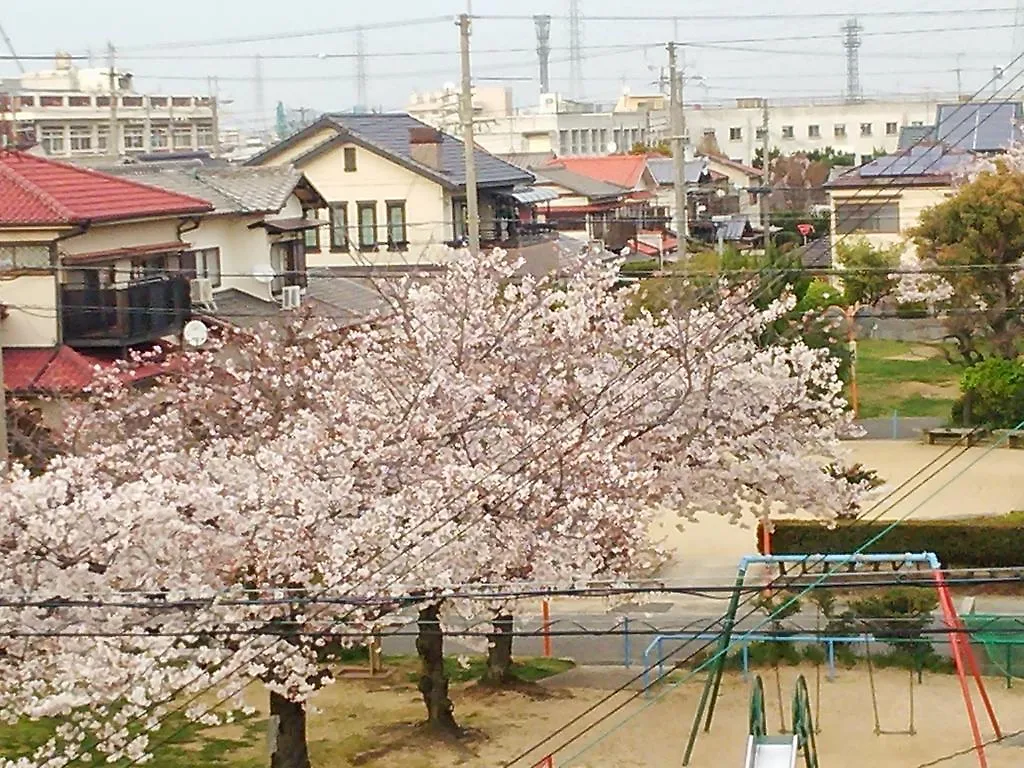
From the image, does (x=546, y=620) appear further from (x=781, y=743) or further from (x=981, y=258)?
(x=981, y=258)

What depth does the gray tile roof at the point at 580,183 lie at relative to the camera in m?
42.7

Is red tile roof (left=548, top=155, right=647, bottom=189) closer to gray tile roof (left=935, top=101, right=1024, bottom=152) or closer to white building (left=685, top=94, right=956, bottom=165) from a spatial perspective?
gray tile roof (left=935, top=101, right=1024, bottom=152)

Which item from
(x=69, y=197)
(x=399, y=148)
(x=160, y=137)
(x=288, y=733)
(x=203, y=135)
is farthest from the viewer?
(x=203, y=135)

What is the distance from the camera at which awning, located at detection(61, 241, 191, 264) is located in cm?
1961

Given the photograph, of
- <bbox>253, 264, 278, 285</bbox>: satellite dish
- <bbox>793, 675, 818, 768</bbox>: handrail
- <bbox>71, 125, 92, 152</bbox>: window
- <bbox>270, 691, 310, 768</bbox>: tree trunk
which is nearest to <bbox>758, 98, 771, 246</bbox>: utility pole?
<bbox>253, 264, 278, 285</bbox>: satellite dish

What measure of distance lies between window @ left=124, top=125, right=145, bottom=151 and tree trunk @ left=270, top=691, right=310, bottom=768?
68110 mm

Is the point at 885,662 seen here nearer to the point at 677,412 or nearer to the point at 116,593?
the point at 677,412

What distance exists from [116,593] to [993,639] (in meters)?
8.81

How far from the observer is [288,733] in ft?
37.5

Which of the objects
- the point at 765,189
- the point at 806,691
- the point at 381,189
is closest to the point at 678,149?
the point at 381,189

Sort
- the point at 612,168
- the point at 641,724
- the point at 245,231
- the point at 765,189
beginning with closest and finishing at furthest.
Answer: the point at 641,724
the point at 245,231
the point at 765,189
the point at 612,168

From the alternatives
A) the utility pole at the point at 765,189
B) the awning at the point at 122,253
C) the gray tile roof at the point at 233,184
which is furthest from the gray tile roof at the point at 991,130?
the awning at the point at 122,253

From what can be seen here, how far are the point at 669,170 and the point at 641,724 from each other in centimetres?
4008

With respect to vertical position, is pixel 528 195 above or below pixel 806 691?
above
